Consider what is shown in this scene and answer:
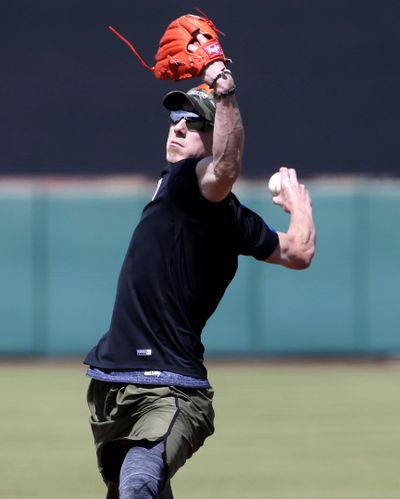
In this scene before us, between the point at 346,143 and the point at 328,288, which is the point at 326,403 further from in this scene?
the point at 346,143

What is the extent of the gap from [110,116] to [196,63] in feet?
41.4

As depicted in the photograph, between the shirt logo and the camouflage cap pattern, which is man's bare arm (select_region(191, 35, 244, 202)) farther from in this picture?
the shirt logo

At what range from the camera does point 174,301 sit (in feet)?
15.2

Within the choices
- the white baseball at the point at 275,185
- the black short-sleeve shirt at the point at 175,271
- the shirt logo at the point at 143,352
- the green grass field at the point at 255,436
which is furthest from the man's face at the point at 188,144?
the green grass field at the point at 255,436

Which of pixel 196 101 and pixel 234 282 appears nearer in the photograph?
pixel 196 101

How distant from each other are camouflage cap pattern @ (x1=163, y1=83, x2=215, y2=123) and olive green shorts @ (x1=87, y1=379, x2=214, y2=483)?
0.98 meters

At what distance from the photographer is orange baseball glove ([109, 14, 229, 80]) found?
449 centimetres

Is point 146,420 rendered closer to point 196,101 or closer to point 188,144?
point 188,144

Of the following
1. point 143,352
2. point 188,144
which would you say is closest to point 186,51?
point 188,144

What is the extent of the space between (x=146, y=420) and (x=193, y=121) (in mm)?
1072

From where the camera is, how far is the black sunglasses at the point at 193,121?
4.82 m

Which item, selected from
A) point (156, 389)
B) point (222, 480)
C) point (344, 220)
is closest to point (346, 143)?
point (344, 220)

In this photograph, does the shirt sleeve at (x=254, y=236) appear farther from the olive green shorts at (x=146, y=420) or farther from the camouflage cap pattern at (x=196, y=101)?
the olive green shorts at (x=146, y=420)

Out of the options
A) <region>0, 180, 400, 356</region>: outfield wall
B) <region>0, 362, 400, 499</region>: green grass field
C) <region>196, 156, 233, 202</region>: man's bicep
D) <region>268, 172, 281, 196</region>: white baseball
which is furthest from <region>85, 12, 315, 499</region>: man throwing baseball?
<region>0, 180, 400, 356</region>: outfield wall
